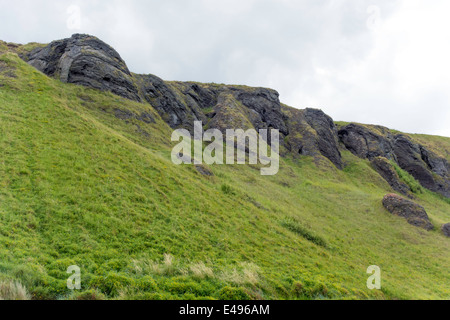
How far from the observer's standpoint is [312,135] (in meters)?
78.1

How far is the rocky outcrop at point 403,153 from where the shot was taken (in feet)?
256

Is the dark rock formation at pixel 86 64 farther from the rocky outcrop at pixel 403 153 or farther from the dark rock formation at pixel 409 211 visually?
the rocky outcrop at pixel 403 153

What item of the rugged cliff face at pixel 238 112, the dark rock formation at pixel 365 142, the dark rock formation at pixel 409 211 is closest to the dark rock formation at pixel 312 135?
the rugged cliff face at pixel 238 112

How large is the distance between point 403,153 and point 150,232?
9910 cm

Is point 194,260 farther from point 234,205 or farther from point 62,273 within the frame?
point 234,205

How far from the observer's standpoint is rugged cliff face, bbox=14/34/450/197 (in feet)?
166

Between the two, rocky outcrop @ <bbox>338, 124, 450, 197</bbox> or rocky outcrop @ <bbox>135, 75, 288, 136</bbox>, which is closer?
rocky outcrop @ <bbox>135, 75, 288, 136</bbox>

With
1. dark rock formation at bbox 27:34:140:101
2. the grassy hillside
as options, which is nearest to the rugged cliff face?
dark rock formation at bbox 27:34:140:101

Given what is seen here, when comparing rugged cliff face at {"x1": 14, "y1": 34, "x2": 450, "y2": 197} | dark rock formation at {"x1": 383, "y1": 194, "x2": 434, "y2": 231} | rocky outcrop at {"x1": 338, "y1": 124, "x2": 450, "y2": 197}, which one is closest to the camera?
dark rock formation at {"x1": 383, "y1": 194, "x2": 434, "y2": 231}

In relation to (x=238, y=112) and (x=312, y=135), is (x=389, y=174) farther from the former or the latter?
(x=238, y=112)

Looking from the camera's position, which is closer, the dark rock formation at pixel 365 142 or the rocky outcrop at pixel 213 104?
the rocky outcrop at pixel 213 104

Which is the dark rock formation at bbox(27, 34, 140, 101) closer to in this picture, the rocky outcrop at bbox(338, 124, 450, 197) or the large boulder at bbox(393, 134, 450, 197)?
the rocky outcrop at bbox(338, 124, 450, 197)

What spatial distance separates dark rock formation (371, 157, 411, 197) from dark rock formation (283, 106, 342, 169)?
11249 mm
